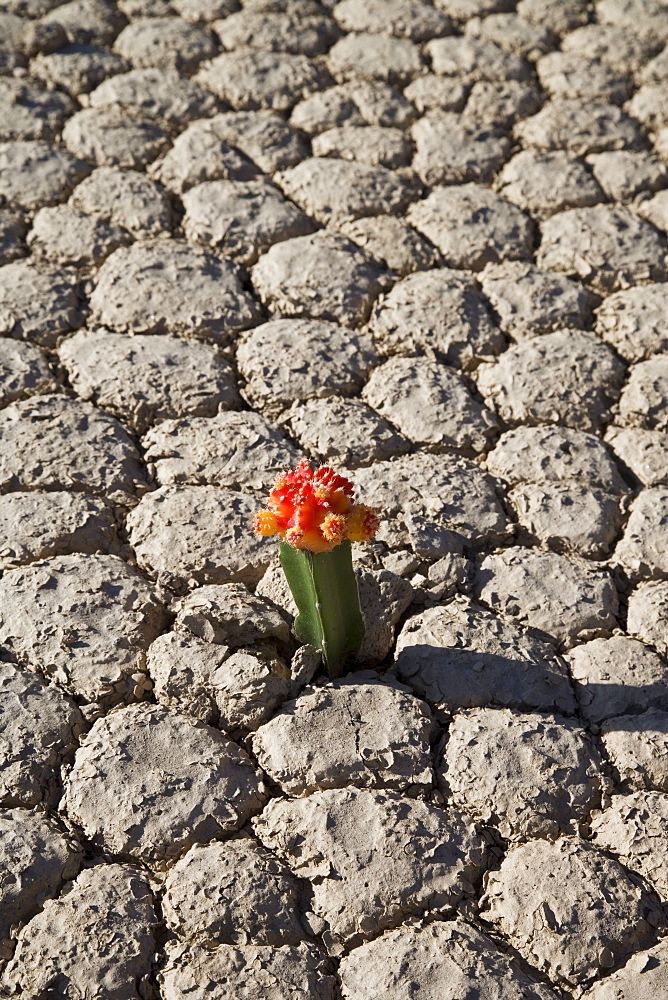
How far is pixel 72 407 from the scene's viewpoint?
1.98 m

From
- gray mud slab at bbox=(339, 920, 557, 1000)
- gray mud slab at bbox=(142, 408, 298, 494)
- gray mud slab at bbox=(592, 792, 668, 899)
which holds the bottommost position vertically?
gray mud slab at bbox=(592, 792, 668, 899)

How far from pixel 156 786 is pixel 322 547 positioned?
0.43 metres

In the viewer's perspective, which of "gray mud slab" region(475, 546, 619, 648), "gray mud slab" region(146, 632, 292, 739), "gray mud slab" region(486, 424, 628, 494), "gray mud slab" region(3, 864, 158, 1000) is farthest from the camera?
"gray mud slab" region(486, 424, 628, 494)

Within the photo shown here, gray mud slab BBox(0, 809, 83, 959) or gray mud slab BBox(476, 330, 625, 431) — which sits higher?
gray mud slab BBox(476, 330, 625, 431)

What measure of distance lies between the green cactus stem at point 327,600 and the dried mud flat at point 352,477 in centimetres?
4

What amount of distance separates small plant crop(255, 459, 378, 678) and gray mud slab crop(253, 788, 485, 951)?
0.24m

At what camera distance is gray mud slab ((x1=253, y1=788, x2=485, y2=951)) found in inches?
52.5

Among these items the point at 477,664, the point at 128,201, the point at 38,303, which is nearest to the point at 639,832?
the point at 477,664

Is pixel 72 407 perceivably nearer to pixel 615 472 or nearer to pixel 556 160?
pixel 615 472

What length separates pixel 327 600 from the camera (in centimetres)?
150

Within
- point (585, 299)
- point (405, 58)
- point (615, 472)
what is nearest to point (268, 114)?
point (405, 58)

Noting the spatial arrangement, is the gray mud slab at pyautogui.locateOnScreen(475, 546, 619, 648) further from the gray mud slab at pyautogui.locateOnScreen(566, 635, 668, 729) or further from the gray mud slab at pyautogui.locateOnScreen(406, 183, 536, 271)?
the gray mud slab at pyautogui.locateOnScreen(406, 183, 536, 271)

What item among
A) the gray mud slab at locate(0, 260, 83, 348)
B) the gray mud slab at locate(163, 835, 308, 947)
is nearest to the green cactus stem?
the gray mud slab at locate(163, 835, 308, 947)

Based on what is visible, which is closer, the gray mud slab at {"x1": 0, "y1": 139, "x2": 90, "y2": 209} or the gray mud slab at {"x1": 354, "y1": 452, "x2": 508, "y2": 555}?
the gray mud slab at {"x1": 354, "y1": 452, "x2": 508, "y2": 555}
